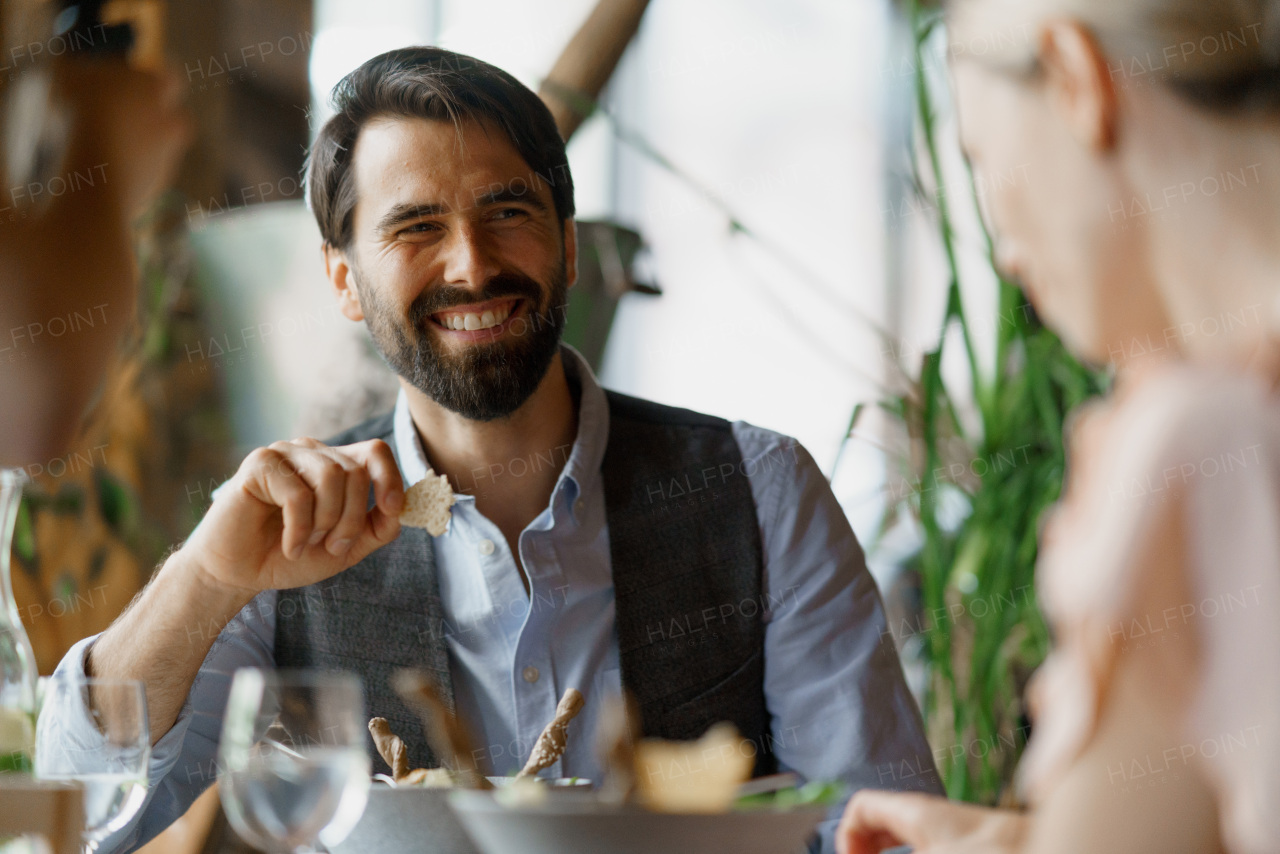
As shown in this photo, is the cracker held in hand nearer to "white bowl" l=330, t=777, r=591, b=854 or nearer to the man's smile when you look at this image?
the man's smile

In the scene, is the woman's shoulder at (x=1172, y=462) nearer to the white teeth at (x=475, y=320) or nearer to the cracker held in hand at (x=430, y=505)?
the cracker held in hand at (x=430, y=505)

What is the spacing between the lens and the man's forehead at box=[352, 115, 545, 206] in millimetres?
1503

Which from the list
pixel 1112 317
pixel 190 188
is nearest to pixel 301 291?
pixel 190 188

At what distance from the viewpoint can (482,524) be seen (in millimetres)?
A: 1451

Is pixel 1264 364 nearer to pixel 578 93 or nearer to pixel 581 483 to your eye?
pixel 581 483

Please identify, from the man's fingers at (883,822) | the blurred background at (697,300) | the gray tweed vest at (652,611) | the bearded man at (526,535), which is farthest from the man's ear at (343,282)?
the man's fingers at (883,822)

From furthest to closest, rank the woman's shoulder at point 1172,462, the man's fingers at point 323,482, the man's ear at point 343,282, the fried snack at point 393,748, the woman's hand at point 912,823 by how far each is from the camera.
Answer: the man's ear at point 343,282 < the man's fingers at point 323,482 < the fried snack at point 393,748 < the woman's hand at point 912,823 < the woman's shoulder at point 1172,462

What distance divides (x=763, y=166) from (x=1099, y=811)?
3.03 m

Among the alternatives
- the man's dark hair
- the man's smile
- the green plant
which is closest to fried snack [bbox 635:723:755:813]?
the man's smile

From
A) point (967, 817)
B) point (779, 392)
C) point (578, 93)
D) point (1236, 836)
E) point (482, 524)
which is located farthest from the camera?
point (779, 392)

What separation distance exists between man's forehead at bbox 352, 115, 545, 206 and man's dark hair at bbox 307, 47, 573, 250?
16 millimetres

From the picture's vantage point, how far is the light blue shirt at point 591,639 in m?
1.34

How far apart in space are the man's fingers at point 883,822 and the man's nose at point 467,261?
1.07 m

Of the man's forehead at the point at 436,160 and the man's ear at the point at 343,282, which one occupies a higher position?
the man's forehead at the point at 436,160
